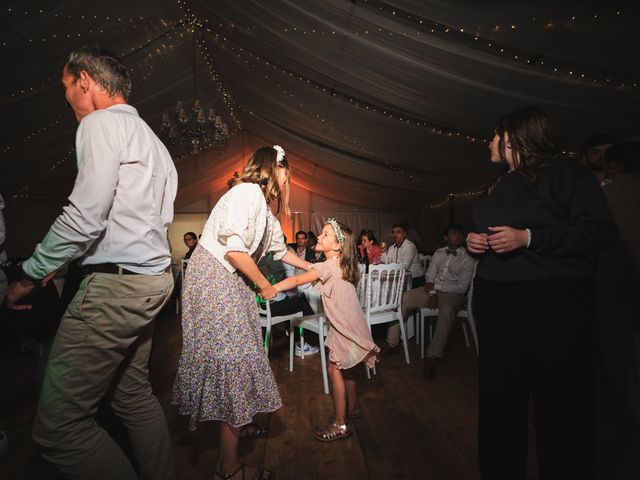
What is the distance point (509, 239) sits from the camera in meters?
1.12

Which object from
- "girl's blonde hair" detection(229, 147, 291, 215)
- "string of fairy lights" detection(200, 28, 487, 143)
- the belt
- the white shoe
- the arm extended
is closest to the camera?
the belt

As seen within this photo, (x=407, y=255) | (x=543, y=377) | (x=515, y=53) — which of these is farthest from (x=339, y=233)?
(x=407, y=255)

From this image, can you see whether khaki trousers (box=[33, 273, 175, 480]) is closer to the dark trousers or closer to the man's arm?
A: the man's arm

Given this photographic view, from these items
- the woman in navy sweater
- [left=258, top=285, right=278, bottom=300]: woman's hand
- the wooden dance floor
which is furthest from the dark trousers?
[left=258, top=285, right=278, bottom=300]: woman's hand

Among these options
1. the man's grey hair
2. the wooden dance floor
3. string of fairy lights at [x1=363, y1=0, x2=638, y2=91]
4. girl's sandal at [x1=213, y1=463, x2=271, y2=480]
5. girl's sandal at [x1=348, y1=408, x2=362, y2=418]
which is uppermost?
string of fairy lights at [x1=363, y1=0, x2=638, y2=91]

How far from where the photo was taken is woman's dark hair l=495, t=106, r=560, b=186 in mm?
1185

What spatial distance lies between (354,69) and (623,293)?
Answer: 9.37 feet

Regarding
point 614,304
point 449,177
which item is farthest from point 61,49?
point 449,177

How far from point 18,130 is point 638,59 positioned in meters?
6.35

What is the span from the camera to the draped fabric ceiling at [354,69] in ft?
7.77

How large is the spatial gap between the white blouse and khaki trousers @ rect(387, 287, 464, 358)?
7.12 ft

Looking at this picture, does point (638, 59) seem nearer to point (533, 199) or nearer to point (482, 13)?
point (482, 13)

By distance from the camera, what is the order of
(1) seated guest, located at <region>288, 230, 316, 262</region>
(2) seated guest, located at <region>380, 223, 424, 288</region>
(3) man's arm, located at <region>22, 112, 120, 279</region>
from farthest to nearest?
(1) seated guest, located at <region>288, 230, 316, 262</region>, (2) seated guest, located at <region>380, 223, 424, 288</region>, (3) man's arm, located at <region>22, 112, 120, 279</region>

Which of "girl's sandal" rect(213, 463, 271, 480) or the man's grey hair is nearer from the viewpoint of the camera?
the man's grey hair
